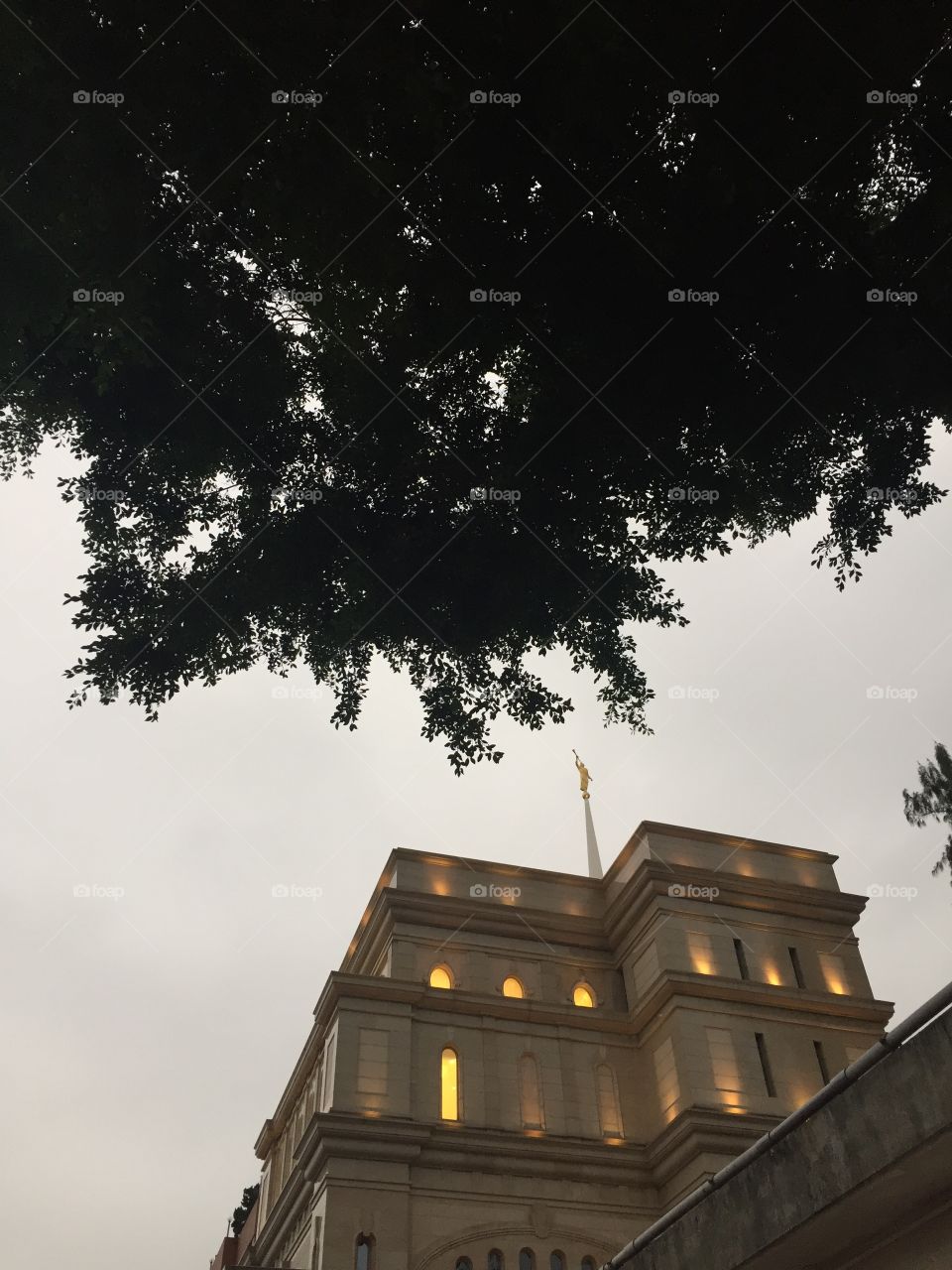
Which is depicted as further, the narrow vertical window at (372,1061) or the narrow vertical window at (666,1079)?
the narrow vertical window at (666,1079)

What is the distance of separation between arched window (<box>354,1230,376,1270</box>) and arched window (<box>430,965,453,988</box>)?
8873mm

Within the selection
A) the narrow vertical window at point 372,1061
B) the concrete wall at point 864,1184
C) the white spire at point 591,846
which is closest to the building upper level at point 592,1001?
the narrow vertical window at point 372,1061

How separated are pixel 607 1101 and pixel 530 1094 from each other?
2589 millimetres

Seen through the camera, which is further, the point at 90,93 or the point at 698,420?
the point at 698,420

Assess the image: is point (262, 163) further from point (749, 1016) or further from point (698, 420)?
point (749, 1016)

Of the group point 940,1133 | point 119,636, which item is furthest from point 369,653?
point 940,1133

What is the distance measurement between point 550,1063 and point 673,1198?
17.0 feet

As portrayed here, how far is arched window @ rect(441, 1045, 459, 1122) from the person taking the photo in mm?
29047

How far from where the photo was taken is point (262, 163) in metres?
11.0

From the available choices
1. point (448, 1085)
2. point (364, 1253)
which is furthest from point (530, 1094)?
point (364, 1253)

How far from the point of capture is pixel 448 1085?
29.6m

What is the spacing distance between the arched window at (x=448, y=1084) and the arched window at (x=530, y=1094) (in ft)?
6.80

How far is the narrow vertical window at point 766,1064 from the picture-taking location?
29.7 meters

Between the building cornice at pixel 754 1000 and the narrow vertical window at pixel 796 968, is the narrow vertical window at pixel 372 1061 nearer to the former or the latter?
the building cornice at pixel 754 1000
